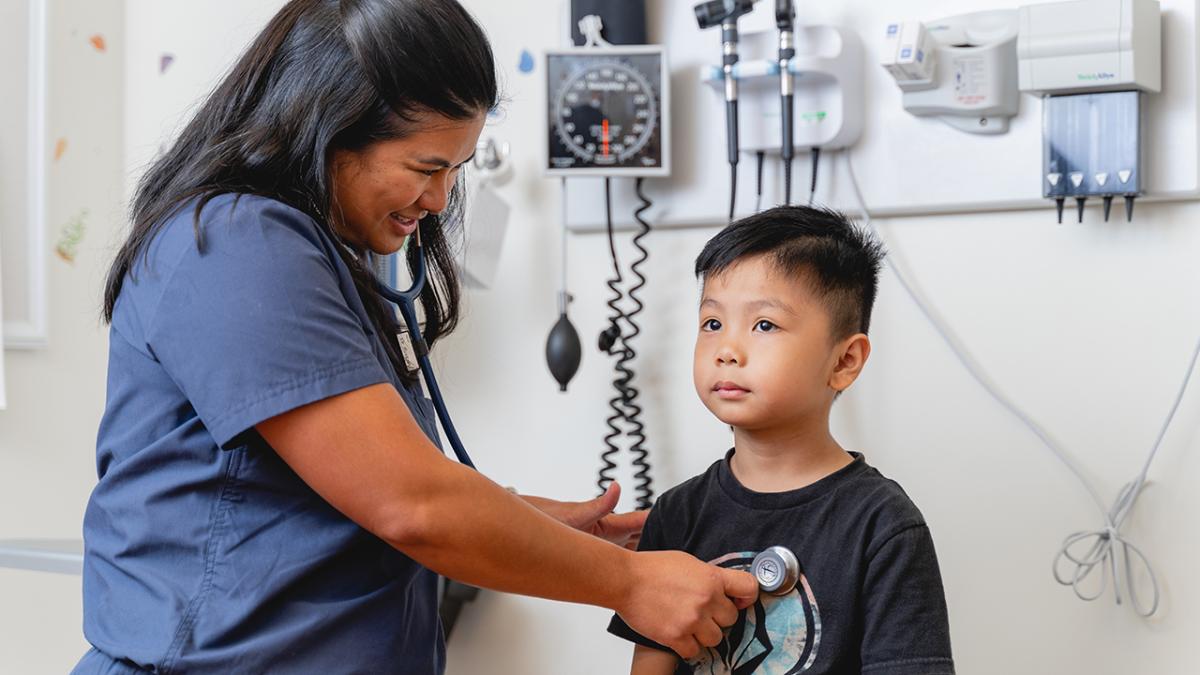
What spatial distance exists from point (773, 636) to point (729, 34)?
0.75m

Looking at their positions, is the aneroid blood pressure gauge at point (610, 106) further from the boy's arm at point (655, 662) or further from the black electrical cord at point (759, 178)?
the boy's arm at point (655, 662)

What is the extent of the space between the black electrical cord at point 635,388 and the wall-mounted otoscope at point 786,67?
23 cm

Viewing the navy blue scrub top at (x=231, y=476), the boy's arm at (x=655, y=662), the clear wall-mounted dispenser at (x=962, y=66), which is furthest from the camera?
the clear wall-mounted dispenser at (x=962, y=66)

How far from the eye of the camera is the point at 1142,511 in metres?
1.35

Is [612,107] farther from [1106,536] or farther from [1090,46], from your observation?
[1106,536]

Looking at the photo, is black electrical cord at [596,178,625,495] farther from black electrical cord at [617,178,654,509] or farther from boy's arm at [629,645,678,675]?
boy's arm at [629,645,678,675]

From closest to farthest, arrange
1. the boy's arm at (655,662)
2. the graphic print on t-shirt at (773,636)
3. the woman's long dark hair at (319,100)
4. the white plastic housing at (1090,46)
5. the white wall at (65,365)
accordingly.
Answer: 1. the woman's long dark hair at (319,100)
2. the graphic print on t-shirt at (773,636)
3. the boy's arm at (655,662)
4. the white plastic housing at (1090,46)
5. the white wall at (65,365)

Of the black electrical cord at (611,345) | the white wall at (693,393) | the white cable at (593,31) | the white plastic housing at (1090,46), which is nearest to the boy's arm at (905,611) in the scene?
the white wall at (693,393)

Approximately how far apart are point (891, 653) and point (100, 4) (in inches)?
64.3

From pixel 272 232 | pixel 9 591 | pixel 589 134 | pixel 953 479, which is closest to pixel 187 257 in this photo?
pixel 272 232

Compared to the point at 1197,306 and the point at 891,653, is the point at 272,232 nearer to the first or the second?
the point at 891,653

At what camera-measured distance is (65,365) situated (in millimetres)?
1919

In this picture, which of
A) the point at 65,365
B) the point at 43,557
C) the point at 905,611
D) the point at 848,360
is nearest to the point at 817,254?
the point at 848,360

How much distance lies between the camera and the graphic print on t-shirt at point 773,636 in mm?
1047
